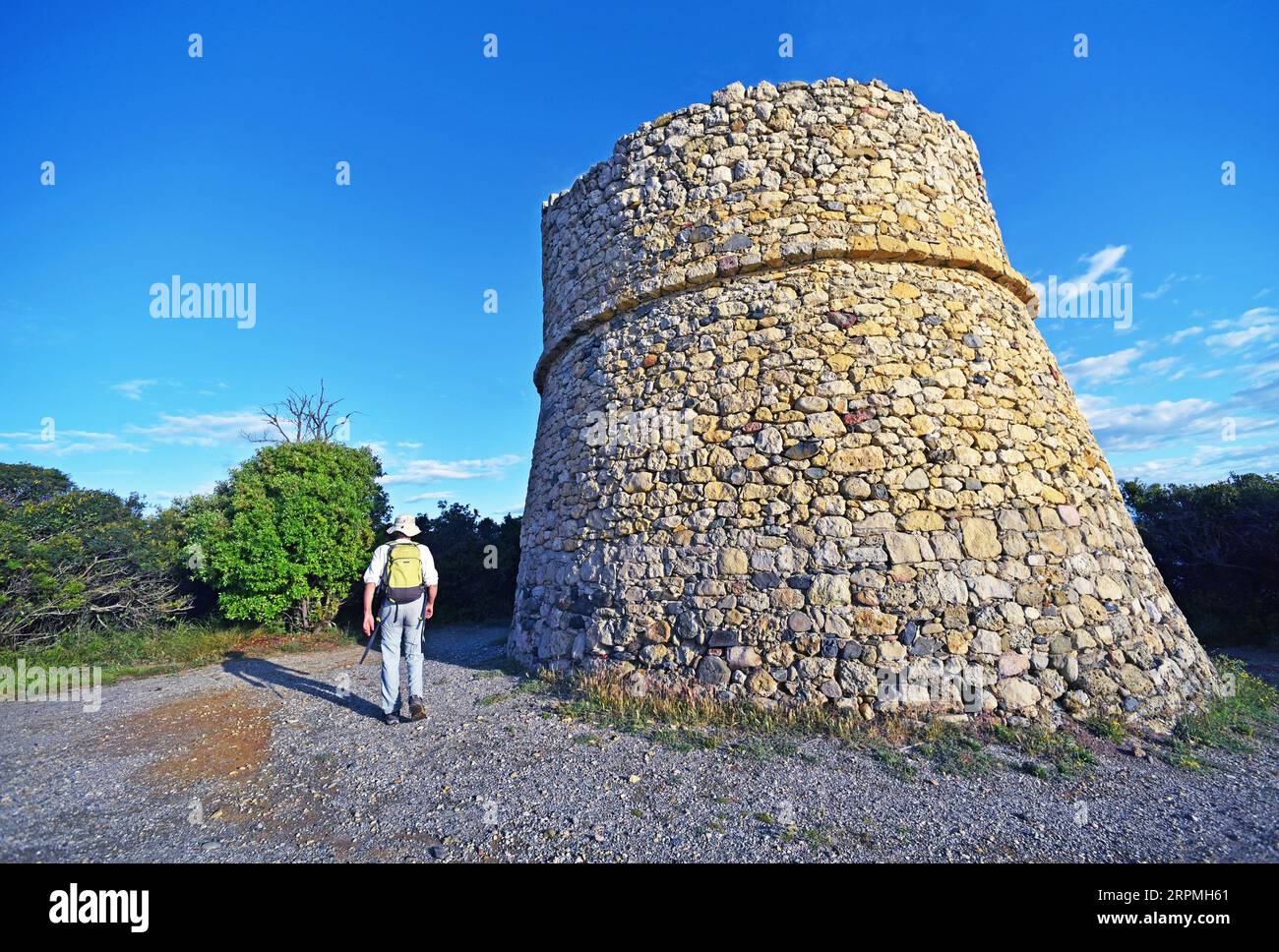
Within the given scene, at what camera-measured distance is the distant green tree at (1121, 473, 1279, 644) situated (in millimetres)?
8969

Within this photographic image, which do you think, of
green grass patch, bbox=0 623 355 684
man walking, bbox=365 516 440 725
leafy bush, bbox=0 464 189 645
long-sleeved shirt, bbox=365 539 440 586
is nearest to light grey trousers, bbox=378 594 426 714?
man walking, bbox=365 516 440 725

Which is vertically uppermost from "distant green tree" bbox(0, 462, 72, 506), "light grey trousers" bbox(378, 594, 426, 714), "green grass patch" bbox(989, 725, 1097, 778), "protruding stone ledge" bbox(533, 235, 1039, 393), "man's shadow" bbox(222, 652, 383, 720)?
"protruding stone ledge" bbox(533, 235, 1039, 393)

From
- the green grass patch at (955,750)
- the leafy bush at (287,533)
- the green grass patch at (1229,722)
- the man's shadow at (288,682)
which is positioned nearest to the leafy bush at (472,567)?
the leafy bush at (287,533)

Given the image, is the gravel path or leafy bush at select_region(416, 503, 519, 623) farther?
leafy bush at select_region(416, 503, 519, 623)

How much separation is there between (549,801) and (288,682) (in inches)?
201

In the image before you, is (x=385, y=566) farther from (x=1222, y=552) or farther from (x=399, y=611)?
(x=1222, y=552)

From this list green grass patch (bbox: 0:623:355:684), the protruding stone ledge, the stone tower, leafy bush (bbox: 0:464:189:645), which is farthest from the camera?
leafy bush (bbox: 0:464:189:645)

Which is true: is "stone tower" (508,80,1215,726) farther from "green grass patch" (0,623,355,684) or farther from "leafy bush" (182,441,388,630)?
"leafy bush" (182,441,388,630)

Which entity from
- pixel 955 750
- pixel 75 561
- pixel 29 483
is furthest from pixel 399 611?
pixel 29 483

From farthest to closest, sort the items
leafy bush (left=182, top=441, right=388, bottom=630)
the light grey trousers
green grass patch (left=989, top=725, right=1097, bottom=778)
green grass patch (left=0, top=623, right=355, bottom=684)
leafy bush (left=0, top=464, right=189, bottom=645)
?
leafy bush (left=182, top=441, right=388, bottom=630), leafy bush (left=0, top=464, right=189, bottom=645), green grass patch (left=0, top=623, right=355, bottom=684), the light grey trousers, green grass patch (left=989, top=725, right=1097, bottom=778)

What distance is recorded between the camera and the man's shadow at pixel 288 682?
5598 millimetres

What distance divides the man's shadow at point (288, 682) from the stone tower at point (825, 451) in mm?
1875

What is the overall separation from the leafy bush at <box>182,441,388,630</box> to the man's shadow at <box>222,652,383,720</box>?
156 centimetres
